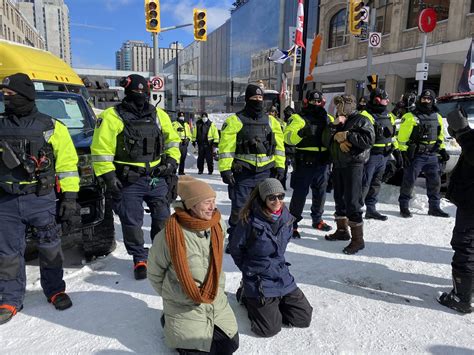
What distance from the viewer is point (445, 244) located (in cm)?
484

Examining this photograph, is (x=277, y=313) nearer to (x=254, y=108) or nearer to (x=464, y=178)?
(x=464, y=178)

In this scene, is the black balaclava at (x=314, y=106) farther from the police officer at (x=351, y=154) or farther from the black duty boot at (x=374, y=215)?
the black duty boot at (x=374, y=215)

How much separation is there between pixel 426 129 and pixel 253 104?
3.16 meters

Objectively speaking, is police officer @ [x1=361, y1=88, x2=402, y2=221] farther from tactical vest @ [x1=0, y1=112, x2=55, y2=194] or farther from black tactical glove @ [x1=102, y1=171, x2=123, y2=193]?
tactical vest @ [x1=0, y1=112, x2=55, y2=194]

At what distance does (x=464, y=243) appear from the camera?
121 inches

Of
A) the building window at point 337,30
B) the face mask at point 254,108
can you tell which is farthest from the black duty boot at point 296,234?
the building window at point 337,30

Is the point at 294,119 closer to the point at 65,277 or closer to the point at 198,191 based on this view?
the point at 198,191

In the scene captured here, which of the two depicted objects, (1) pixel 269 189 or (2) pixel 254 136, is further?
(2) pixel 254 136

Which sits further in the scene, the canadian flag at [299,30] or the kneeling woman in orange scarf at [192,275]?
the canadian flag at [299,30]

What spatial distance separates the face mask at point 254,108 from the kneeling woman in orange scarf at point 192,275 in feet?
6.65

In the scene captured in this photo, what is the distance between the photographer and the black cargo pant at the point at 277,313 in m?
2.79

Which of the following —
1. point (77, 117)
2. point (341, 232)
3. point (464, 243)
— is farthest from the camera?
point (77, 117)

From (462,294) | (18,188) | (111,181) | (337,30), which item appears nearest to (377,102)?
(462,294)

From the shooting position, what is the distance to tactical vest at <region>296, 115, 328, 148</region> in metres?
4.81
